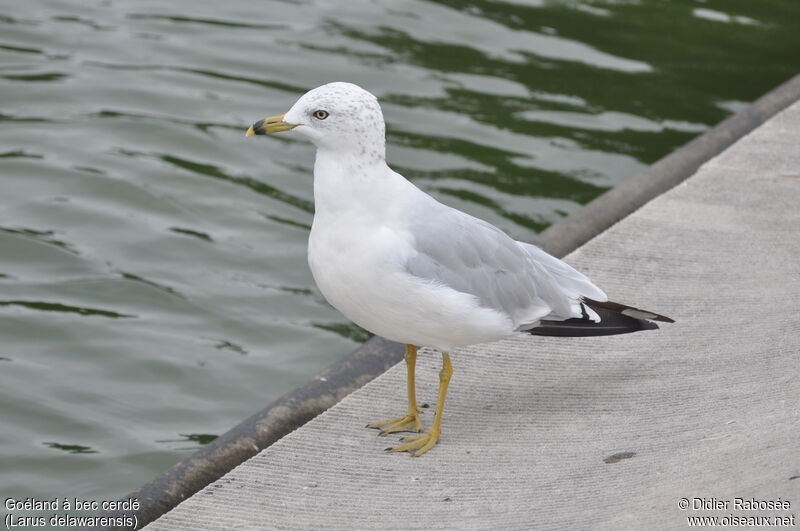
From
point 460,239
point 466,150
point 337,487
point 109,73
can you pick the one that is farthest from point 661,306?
point 109,73

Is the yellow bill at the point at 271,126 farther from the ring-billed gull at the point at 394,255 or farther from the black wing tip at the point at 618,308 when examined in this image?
the black wing tip at the point at 618,308

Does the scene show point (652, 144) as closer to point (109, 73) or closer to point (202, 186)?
point (202, 186)

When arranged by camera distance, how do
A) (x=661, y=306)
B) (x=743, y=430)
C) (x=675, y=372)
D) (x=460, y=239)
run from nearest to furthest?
(x=743, y=430), (x=460, y=239), (x=675, y=372), (x=661, y=306)

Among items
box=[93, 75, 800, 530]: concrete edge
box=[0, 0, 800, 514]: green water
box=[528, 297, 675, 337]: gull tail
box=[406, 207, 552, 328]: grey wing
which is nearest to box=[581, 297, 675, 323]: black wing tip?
box=[528, 297, 675, 337]: gull tail

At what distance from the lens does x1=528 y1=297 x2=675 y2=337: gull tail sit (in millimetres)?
3754

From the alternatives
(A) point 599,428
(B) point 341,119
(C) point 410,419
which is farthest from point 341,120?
(A) point 599,428

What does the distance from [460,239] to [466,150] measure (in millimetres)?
4046

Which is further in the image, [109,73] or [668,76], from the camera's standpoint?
[668,76]

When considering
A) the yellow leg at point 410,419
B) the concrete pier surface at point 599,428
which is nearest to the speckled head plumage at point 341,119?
the yellow leg at point 410,419

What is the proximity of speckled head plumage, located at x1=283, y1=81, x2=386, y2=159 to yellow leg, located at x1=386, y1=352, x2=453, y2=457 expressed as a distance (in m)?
0.71

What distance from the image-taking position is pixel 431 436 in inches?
143

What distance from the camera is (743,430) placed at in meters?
3.35

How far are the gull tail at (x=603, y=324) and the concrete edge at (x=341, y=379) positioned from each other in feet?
2.32

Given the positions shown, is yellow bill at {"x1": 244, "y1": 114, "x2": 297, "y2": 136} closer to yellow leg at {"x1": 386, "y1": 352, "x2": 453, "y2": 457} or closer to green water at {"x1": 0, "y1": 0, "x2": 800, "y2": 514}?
yellow leg at {"x1": 386, "y1": 352, "x2": 453, "y2": 457}
